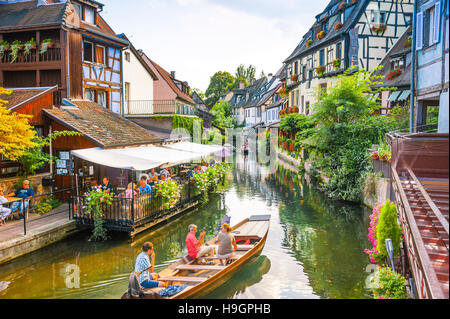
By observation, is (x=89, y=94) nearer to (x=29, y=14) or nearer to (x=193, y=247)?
(x=29, y=14)

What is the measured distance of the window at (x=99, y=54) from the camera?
20198mm

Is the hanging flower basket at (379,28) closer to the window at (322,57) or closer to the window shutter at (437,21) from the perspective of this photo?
the window at (322,57)

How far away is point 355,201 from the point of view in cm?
1852

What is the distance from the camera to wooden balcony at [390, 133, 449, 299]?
4.23 meters

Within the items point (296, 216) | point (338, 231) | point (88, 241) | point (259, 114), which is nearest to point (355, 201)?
point (296, 216)

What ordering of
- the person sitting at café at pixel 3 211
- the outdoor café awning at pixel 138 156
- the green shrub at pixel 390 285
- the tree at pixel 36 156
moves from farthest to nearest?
the tree at pixel 36 156
the outdoor café awning at pixel 138 156
the person sitting at café at pixel 3 211
the green shrub at pixel 390 285

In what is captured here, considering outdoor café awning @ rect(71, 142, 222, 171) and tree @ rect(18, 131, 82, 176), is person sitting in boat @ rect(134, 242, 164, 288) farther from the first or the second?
tree @ rect(18, 131, 82, 176)

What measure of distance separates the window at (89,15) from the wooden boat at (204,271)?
15.4m

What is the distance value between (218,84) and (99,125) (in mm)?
76871

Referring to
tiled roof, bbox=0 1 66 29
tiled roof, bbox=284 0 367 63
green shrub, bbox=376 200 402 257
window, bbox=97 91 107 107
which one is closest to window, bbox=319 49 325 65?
tiled roof, bbox=284 0 367 63

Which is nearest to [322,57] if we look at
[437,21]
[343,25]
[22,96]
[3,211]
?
[343,25]

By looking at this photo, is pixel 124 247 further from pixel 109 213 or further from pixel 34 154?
pixel 34 154

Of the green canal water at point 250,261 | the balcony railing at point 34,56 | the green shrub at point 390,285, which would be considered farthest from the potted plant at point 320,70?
the green shrub at point 390,285

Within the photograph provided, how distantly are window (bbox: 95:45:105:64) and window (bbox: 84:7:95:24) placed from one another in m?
1.72
